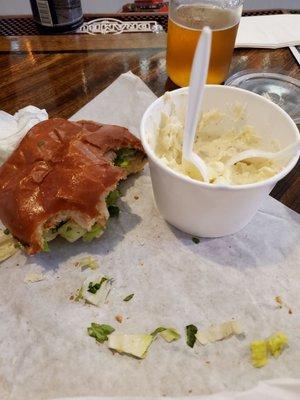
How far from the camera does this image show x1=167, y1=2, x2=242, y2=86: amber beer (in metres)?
1.20

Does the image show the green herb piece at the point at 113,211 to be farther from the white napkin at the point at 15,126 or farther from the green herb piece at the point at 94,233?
the white napkin at the point at 15,126

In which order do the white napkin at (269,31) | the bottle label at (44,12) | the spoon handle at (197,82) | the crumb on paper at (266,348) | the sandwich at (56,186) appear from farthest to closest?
the white napkin at (269,31) → the bottle label at (44,12) → the sandwich at (56,186) → the crumb on paper at (266,348) → the spoon handle at (197,82)

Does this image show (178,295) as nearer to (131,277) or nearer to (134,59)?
(131,277)

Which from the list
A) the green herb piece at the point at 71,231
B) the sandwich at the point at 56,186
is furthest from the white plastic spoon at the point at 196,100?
the green herb piece at the point at 71,231

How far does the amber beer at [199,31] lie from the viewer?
1195mm

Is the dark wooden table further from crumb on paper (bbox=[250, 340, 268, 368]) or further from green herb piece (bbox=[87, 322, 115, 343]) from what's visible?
crumb on paper (bbox=[250, 340, 268, 368])

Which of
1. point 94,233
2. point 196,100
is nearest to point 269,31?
point 196,100

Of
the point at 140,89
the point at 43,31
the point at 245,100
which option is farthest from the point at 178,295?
the point at 43,31

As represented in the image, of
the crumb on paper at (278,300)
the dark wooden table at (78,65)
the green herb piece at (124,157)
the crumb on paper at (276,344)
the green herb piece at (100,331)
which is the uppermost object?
the green herb piece at (124,157)

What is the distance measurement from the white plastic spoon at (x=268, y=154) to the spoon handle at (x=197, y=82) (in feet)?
0.43

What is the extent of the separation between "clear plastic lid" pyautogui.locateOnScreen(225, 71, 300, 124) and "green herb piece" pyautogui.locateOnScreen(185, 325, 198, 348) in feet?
2.73

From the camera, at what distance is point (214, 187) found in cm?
77

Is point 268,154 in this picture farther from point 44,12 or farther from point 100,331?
point 44,12

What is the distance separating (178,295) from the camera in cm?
84
